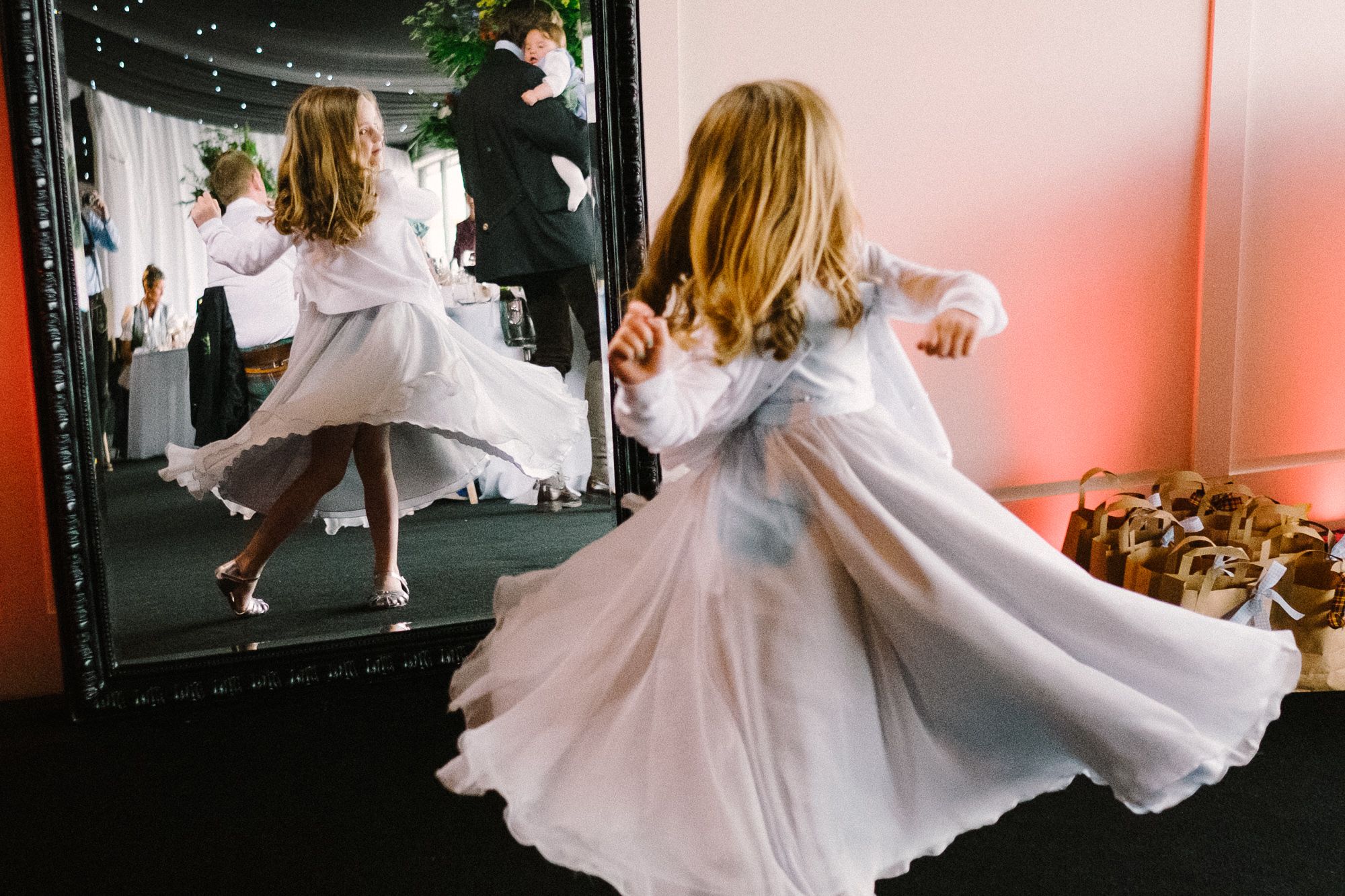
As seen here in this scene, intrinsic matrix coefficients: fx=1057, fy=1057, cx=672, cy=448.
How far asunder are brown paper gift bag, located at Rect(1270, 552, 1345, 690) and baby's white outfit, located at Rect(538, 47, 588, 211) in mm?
1735

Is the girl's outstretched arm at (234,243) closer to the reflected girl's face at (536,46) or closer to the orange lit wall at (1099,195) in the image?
the reflected girl's face at (536,46)

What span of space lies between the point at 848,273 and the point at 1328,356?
2360 millimetres

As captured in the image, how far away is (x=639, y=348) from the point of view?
1.25 m

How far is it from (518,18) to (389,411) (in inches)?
34.8

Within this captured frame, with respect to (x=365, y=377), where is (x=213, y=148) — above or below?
above

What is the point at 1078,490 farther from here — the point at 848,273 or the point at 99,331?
the point at 99,331

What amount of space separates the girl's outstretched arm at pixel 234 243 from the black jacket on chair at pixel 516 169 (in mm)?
410

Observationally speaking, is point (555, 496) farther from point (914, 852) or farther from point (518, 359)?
point (914, 852)

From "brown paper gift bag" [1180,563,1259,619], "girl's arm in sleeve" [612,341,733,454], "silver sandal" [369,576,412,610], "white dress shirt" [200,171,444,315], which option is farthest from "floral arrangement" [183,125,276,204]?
"brown paper gift bag" [1180,563,1259,619]

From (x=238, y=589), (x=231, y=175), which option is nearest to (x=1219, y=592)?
(x=238, y=589)

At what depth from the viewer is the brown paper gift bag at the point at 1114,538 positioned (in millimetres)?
2467

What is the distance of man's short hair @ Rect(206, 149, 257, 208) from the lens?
210 cm

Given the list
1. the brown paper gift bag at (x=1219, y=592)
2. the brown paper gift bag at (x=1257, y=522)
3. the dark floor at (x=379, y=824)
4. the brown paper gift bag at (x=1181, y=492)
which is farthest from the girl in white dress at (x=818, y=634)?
the brown paper gift bag at (x=1181, y=492)

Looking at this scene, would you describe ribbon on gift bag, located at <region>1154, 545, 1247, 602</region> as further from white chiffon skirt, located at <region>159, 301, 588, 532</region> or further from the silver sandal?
the silver sandal
